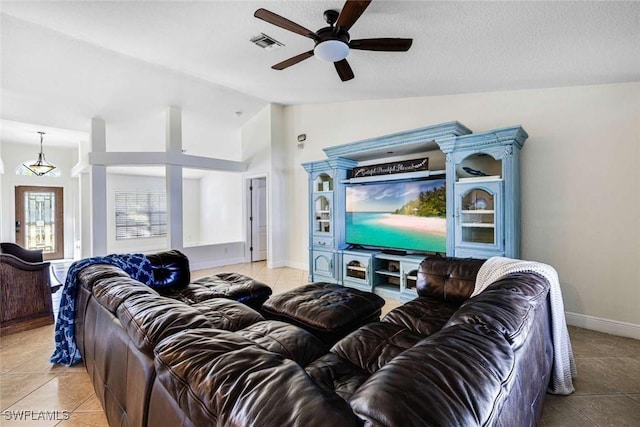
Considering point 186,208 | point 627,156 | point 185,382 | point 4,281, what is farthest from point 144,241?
point 627,156

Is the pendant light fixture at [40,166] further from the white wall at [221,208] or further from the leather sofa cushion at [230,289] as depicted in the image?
the leather sofa cushion at [230,289]

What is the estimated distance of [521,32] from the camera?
215 cm

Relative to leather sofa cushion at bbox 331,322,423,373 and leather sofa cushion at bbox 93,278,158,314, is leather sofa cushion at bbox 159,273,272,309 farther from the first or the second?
leather sofa cushion at bbox 331,322,423,373

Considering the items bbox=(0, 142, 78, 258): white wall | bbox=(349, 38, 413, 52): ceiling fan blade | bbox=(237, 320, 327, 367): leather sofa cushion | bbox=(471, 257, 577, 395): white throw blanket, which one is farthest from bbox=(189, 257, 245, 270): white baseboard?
bbox=(471, 257, 577, 395): white throw blanket

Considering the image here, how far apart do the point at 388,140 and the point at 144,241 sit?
329 inches

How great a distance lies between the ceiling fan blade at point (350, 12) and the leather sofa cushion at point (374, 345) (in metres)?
2.07

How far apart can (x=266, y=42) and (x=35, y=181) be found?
756 centimetres

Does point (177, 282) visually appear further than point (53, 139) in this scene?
No

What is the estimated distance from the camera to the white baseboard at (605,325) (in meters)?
2.71

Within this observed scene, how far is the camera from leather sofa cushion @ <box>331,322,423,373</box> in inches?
60.7

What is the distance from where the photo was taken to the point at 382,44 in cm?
234

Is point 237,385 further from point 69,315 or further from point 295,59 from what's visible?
point 295,59

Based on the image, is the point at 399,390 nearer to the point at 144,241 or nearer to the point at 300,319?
the point at 300,319

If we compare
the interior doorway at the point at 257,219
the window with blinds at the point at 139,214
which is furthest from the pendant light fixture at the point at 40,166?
the interior doorway at the point at 257,219
